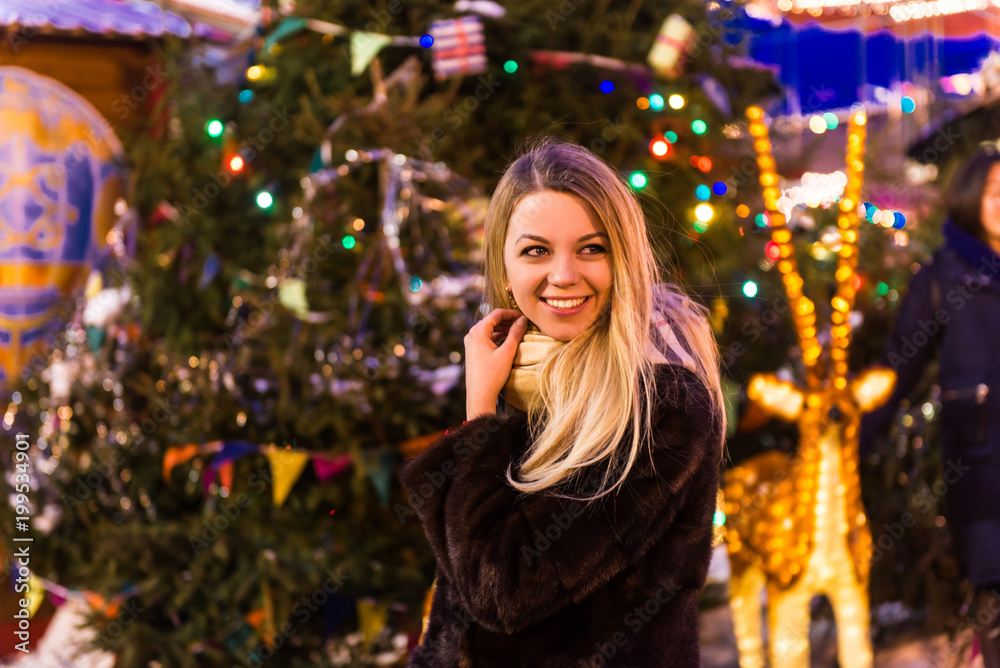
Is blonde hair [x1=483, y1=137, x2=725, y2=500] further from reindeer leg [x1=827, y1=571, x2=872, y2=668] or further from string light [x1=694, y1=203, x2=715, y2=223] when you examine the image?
string light [x1=694, y1=203, x2=715, y2=223]

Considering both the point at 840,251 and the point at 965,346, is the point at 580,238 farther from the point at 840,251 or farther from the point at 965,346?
the point at 965,346

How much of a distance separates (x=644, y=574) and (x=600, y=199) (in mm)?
700

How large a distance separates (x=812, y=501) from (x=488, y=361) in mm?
1985

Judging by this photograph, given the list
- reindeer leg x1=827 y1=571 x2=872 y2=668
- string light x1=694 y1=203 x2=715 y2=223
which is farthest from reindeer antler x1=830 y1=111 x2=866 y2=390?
reindeer leg x1=827 y1=571 x2=872 y2=668

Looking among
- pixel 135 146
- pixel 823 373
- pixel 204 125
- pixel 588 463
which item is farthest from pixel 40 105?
pixel 588 463

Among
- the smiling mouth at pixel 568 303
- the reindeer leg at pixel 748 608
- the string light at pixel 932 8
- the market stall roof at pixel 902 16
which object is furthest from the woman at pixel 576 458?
the string light at pixel 932 8

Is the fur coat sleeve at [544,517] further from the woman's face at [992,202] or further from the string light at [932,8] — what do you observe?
the string light at [932,8]

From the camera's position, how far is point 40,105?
18.0ft

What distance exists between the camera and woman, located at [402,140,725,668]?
1568 millimetres

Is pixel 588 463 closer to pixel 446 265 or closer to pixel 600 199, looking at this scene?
pixel 600 199

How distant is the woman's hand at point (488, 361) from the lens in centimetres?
177

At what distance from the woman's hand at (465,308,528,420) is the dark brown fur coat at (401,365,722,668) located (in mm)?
60

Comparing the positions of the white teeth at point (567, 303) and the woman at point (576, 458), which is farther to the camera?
the white teeth at point (567, 303)

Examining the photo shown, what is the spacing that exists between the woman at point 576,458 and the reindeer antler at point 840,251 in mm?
1729
